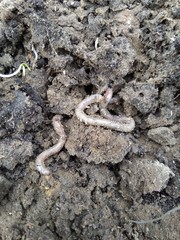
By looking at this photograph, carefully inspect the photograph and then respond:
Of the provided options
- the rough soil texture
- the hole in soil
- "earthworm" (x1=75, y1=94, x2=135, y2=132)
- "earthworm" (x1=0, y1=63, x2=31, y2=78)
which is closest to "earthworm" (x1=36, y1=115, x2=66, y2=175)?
the rough soil texture

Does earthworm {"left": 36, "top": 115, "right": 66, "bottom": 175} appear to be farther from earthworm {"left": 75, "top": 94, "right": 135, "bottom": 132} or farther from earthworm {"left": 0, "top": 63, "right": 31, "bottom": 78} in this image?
earthworm {"left": 0, "top": 63, "right": 31, "bottom": 78}

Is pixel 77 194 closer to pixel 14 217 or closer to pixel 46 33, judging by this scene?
pixel 14 217

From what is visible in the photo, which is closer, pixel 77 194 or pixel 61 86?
pixel 77 194

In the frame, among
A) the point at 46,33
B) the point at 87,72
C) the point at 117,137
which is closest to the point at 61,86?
the point at 87,72

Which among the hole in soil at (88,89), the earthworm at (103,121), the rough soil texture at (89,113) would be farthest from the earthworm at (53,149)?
the hole in soil at (88,89)

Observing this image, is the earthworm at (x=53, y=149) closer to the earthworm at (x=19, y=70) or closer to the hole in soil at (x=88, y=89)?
the hole in soil at (x=88, y=89)

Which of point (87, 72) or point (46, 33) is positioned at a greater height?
point (46, 33)
